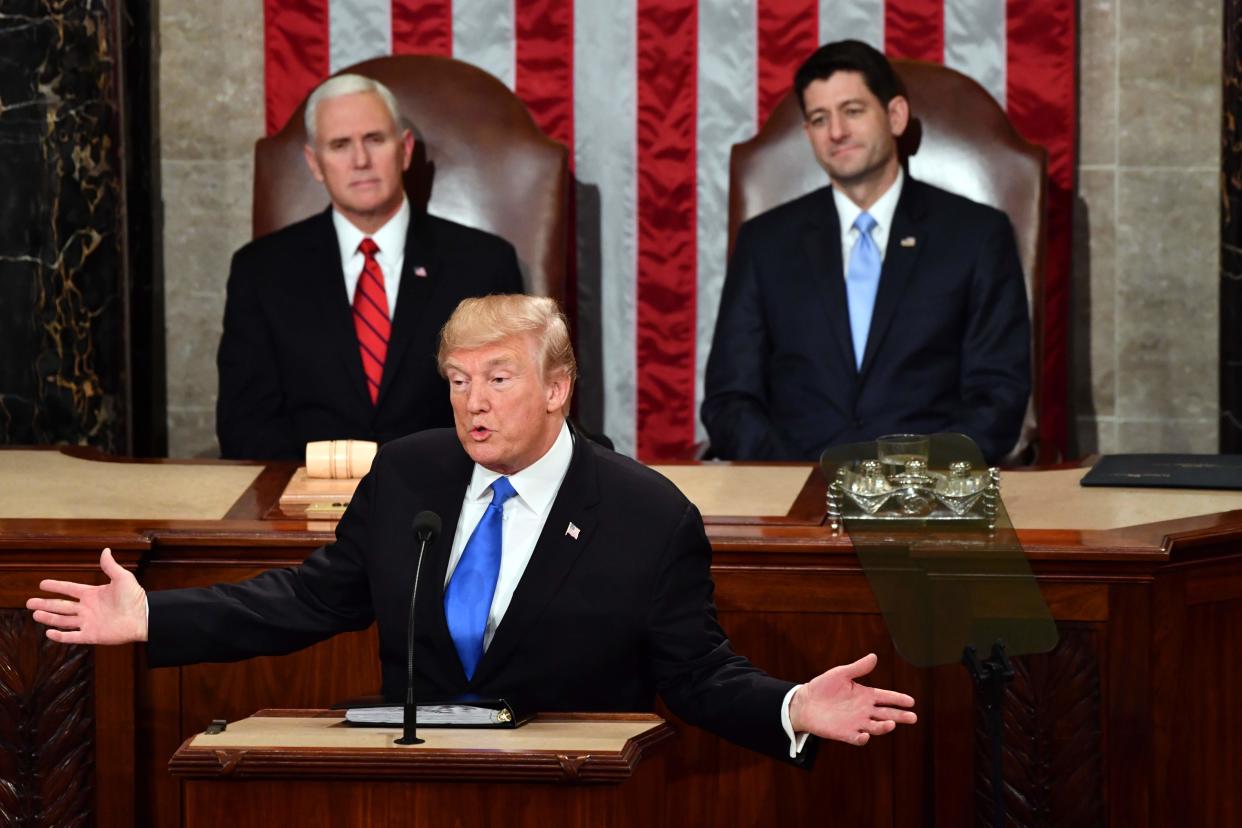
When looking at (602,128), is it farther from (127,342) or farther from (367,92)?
(127,342)

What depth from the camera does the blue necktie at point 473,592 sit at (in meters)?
3.05

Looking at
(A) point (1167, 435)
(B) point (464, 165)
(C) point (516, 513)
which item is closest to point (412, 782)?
(C) point (516, 513)

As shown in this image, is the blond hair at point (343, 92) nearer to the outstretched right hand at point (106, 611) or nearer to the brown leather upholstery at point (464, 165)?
the brown leather upholstery at point (464, 165)

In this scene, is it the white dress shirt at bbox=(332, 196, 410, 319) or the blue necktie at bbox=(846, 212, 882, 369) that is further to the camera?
the white dress shirt at bbox=(332, 196, 410, 319)

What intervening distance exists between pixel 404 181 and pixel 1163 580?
2.80 m

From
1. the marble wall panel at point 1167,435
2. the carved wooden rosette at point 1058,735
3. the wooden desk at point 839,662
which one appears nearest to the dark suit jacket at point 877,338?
the marble wall panel at point 1167,435

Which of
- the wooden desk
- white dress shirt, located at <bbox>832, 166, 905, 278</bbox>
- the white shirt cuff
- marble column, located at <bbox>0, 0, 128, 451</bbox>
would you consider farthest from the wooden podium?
marble column, located at <bbox>0, 0, 128, 451</bbox>

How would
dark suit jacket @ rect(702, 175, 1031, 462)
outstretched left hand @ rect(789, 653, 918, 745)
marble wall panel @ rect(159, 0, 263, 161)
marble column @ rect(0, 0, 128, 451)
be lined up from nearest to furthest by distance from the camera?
outstretched left hand @ rect(789, 653, 918, 745) < dark suit jacket @ rect(702, 175, 1031, 462) < marble column @ rect(0, 0, 128, 451) < marble wall panel @ rect(159, 0, 263, 161)

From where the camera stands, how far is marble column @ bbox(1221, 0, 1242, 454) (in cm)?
545

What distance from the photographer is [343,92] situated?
5258 mm

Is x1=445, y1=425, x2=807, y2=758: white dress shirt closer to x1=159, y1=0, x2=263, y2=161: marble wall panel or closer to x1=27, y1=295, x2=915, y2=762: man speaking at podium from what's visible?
x1=27, y1=295, x2=915, y2=762: man speaking at podium

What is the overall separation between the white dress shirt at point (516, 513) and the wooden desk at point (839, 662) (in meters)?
0.66

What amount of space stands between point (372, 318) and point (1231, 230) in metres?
2.36

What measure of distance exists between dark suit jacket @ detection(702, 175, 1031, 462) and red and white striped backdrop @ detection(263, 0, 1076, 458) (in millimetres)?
757
